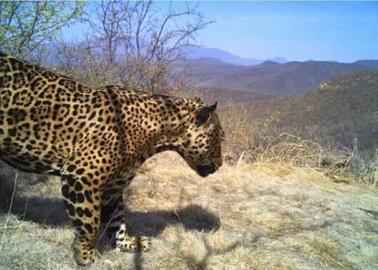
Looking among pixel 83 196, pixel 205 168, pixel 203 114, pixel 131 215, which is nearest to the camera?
pixel 83 196

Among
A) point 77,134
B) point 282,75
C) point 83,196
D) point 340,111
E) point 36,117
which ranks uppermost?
point 282,75

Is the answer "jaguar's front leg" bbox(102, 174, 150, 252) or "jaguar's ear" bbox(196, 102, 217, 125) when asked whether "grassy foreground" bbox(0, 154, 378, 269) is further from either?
"jaguar's ear" bbox(196, 102, 217, 125)

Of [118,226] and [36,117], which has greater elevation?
[36,117]

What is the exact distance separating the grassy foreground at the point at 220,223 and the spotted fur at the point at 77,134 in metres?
0.71

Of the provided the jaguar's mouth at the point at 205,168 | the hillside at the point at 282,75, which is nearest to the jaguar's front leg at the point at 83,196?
the jaguar's mouth at the point at 205,168

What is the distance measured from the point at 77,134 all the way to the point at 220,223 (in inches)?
121

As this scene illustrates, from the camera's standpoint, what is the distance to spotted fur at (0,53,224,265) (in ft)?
18.9

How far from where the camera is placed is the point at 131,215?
809 centimetres

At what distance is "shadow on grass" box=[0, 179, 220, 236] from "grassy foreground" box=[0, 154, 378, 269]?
1cm

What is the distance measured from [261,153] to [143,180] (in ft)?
13.0

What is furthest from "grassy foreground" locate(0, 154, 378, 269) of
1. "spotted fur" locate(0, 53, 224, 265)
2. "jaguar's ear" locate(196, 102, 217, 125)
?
"jaguar's ear" locate(196, 102, 217, 125)

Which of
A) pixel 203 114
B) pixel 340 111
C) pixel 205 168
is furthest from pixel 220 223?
pixel 340 111

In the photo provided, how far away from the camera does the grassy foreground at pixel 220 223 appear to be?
6441 millimetres

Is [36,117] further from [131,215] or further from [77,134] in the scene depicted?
[131,215]
